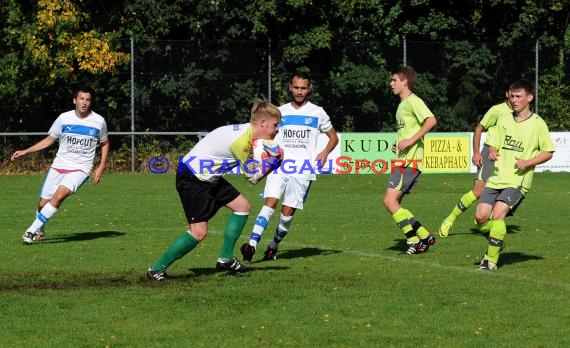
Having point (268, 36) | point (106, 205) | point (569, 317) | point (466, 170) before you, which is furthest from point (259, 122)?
point (268, 36)

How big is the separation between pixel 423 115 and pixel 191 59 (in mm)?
18575

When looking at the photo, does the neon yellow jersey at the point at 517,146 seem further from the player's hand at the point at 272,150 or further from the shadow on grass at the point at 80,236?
the shadow on grass at the point at 80,236

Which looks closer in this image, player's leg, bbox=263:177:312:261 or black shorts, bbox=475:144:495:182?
player's leg, bbox=263:177:312:261

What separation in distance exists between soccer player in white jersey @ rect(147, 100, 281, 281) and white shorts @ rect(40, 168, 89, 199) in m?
3.86

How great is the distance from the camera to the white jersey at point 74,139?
13680 millimetres

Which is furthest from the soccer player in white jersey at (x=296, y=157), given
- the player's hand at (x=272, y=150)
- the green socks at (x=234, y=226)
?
the player's hand at (x=272, y=150)

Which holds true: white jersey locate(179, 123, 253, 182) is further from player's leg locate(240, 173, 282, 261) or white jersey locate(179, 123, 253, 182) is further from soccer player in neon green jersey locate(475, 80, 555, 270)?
soccer player in neon green jersey locate(475, 80, 555, 270)

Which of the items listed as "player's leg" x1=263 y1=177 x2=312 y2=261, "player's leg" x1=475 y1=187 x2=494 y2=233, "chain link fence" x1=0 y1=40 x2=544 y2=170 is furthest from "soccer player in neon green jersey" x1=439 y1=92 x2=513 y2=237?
"chain link fence" x1=0 y1=40 x2=544 y2=170

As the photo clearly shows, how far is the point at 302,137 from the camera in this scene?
12.0 metres

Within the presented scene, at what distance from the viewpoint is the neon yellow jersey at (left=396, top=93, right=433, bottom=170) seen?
Answer: 12.0m

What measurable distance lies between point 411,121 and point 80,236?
456cm

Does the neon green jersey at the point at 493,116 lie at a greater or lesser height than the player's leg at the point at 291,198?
greater

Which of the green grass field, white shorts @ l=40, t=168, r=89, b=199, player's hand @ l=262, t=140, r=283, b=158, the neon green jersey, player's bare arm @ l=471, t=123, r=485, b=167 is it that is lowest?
the green grass field

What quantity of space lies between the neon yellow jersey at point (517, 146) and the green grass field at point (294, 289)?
2.82ft
